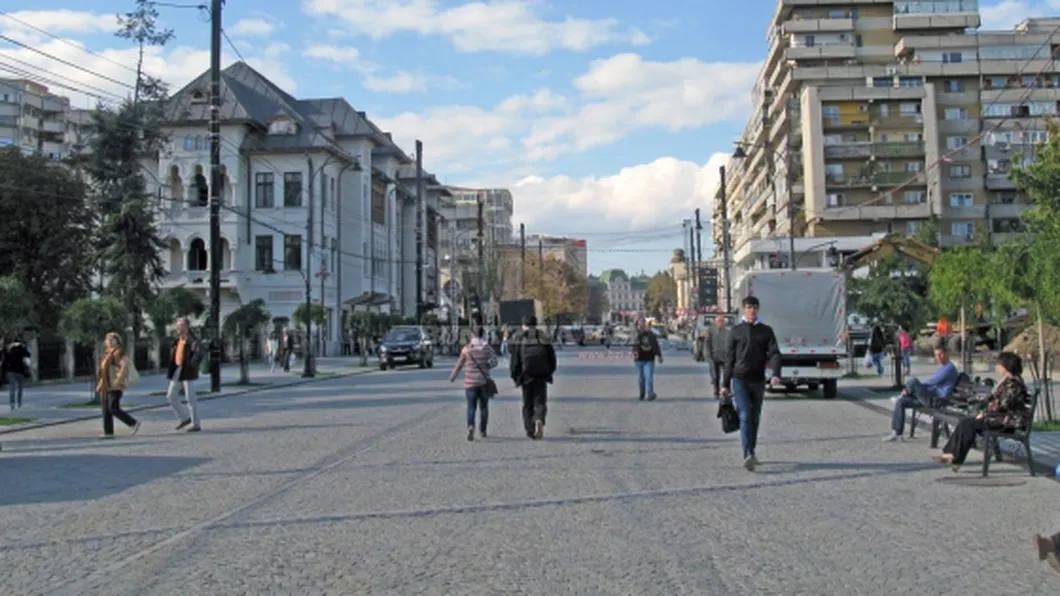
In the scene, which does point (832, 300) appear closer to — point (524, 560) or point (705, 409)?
point (705, 409)

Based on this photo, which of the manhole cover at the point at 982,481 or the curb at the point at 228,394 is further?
the curb at the point at 228,394

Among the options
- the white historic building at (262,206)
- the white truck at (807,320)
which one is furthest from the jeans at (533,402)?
the white historic building at (262,206)

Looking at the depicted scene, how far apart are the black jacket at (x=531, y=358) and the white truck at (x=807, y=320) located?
10.2m

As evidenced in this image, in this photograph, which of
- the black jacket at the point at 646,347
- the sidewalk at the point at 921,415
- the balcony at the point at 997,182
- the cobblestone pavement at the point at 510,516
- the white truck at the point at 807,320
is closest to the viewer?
the cobblestone pavement at the point at 510,516

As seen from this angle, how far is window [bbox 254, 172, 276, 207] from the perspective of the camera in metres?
62.2

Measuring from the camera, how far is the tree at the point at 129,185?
136ft

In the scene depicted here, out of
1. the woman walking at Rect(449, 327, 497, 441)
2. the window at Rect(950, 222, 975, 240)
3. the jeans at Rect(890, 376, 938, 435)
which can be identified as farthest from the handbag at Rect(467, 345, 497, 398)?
the window at Rect(950, 222, 975, 240)

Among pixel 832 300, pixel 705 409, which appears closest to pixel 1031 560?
pixel 705 409

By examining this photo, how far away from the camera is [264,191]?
2459 inches

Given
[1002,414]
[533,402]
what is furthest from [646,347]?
[1002,414]

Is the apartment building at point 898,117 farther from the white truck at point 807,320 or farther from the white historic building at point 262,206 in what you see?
the white truck at point 807,320

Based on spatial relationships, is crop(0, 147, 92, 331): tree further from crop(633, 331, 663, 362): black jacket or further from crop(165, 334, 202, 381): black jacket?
crop(633, 331, 663, 362): black jacket

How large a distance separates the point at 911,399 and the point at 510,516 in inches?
315

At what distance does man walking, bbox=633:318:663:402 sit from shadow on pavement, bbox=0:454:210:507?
11.2 m
